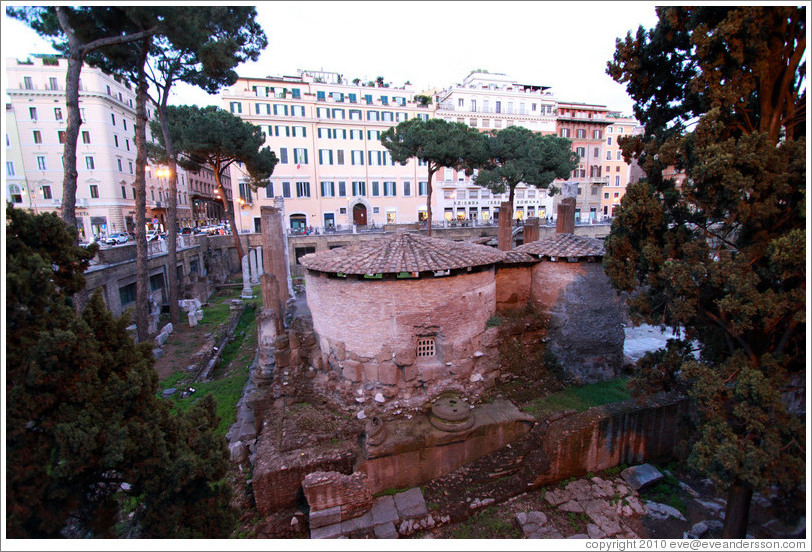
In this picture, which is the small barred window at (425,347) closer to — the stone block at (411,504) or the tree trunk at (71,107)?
the stone block at (411,504)

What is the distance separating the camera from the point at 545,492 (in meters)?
7.58

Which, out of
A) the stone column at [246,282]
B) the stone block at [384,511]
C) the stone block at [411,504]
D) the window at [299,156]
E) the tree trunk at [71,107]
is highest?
the window at [299,156]

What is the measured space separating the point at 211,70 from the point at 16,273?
13414mm

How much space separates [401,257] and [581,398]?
574 centimetres

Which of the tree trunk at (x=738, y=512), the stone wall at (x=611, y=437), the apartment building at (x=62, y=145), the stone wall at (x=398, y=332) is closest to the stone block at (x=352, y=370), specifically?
the stone wall at (x=398, y=332)

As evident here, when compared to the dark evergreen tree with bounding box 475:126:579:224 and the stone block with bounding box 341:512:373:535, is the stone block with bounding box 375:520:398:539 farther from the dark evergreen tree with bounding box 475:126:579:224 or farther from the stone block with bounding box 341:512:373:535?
the dark evergreen tree with bounding box 475:126:579:224

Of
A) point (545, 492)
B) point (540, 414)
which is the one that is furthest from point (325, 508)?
point (540, 414)

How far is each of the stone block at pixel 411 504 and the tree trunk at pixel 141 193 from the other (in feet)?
41.7

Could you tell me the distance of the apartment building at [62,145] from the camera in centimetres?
2934

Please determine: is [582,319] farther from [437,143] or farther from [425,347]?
[437,143]

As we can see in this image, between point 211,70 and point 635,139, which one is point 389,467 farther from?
point 211,70

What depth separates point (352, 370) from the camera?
861 cm

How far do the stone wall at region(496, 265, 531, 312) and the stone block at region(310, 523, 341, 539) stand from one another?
664 cm

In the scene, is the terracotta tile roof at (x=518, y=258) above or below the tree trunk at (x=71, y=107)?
below
